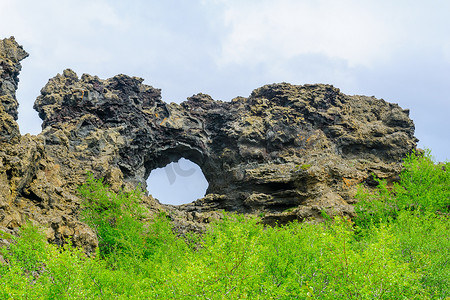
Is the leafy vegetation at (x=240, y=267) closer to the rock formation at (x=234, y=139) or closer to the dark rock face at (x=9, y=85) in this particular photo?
the dark rock face at (x=9, y=85)

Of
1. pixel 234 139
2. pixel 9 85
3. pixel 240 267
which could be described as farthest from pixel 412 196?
pixel 9 85

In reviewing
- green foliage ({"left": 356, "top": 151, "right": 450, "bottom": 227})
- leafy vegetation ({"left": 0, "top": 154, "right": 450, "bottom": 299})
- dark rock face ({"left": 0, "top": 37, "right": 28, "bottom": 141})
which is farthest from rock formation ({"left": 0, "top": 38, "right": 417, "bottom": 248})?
leafy vegetation ({"left": 0, "top": 154, "right": 450, "bottom": 299})

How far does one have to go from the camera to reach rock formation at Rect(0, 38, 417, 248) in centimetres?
5441

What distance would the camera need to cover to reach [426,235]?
31.0 meters

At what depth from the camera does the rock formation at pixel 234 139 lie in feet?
178

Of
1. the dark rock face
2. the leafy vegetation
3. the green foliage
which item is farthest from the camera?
the green foliage

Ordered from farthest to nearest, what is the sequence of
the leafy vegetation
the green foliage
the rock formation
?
1. the rock formation
2. the green foliage
3. the leafy vegetation

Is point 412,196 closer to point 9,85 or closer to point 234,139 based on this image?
point 234,139

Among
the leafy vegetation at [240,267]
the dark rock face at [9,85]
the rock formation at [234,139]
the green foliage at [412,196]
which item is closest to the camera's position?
the leafy vegetation at [240,267]

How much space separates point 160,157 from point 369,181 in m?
36.8

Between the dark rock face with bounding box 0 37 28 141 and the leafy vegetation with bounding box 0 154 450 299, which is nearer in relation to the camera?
the leafy vegetation with bounding box 0 154 450 299

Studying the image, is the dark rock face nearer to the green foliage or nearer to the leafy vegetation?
the leafy vegetation

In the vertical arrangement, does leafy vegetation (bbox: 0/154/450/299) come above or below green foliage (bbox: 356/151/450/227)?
below

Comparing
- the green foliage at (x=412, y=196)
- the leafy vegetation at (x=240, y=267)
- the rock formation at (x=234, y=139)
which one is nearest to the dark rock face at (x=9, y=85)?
the rock formation at (x=234, y=139)
